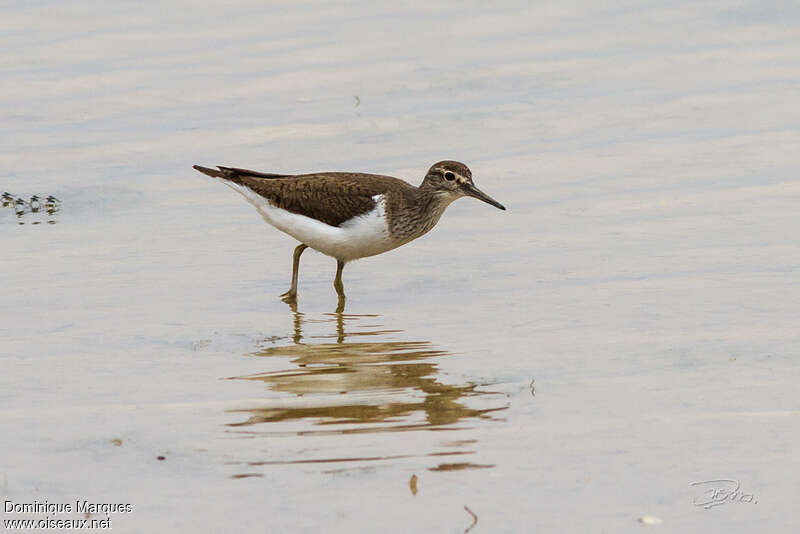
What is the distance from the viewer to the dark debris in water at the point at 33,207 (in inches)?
438

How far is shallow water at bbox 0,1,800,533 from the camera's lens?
5.71 m

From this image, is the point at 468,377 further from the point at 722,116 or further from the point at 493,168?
the point at 722,116

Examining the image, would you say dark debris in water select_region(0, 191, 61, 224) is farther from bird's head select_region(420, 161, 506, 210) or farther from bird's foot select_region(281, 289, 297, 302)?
bird's head select_region(420, 161, 506, 210)

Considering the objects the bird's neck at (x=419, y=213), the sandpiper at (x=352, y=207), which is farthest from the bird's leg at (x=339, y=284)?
the bird's neck at (x=419, y=213)

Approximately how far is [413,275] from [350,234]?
581 mm

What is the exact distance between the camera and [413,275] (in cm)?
999

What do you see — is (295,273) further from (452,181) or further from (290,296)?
(452,181)

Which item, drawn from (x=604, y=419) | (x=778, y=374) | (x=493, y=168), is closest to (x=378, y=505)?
(x=604, y=419)

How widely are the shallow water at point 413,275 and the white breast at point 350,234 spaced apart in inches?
11.9

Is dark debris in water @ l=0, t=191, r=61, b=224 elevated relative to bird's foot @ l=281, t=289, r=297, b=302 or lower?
elevated

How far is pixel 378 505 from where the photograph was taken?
17.7 ft

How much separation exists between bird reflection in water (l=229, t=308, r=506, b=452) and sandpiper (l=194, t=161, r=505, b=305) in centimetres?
135
